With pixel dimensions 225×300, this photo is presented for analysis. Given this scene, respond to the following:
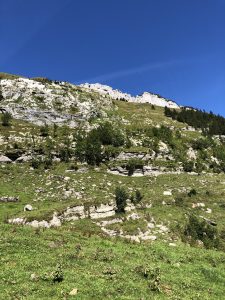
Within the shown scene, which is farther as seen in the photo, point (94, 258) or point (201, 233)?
point (201, 233)

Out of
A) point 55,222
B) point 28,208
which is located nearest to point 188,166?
point 28,208

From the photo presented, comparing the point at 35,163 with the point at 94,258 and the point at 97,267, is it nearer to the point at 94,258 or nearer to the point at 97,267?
the point at 94,258

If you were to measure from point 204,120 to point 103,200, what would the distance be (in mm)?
68839

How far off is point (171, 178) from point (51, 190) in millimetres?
19877

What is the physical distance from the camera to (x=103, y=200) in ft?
120

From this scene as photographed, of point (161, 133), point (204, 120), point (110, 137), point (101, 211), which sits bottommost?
point (101, 211)

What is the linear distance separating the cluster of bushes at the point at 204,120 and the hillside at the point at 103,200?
78 centimetres

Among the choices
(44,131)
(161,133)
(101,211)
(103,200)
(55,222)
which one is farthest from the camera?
(161,133)

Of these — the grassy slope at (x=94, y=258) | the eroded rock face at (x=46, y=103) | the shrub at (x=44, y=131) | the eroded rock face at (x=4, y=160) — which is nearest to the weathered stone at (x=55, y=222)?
the grassy slope at (x=94, y=258)

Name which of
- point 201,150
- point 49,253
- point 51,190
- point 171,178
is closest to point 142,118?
point 201,150

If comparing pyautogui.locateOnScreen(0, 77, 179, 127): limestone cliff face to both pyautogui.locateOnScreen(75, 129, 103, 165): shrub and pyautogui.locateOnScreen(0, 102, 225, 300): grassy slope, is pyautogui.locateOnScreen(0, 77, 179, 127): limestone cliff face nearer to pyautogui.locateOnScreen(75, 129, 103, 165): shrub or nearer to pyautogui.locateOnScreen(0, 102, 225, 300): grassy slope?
pyautogui.locateOnScreen(75, 129, 103, 165): shrub

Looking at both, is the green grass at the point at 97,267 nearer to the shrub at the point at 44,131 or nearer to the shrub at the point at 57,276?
the shrub at the point at 57,276

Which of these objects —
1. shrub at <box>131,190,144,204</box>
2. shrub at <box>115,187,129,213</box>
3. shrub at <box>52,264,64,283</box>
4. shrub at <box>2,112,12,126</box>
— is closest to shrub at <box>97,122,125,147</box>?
shrub at <box>2,112,12,126</box>

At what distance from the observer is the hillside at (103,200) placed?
18453mm
